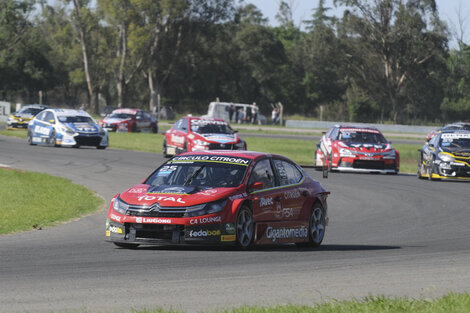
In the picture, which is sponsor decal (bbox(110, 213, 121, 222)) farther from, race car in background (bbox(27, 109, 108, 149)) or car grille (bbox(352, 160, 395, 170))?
race car in background (bbox(27, 109, 108, 149))

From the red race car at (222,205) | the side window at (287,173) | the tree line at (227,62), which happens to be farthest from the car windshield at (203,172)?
the tree line at (227,62)

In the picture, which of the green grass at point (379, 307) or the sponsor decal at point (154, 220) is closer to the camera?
the green grass at point (379, 307)

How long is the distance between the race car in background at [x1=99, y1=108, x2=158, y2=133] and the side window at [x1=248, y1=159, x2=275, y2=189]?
35763 millimetres

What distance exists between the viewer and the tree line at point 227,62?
255 feet

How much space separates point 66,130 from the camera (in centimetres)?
3309

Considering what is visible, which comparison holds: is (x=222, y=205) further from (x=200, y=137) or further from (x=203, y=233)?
(x=200, y=137)

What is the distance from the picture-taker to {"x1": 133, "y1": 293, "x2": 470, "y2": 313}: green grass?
22.8ft

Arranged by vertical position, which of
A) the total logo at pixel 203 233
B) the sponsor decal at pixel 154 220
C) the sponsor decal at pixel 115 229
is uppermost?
the sponsor decal at pixel 154 220

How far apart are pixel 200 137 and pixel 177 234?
18.4 m

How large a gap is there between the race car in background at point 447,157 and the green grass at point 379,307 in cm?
1793

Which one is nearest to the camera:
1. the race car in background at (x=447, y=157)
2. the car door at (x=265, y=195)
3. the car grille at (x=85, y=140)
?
the car door at (x=265, y=195)

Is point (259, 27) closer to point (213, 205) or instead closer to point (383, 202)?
point (383, 202)

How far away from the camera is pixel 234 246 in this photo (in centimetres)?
1119

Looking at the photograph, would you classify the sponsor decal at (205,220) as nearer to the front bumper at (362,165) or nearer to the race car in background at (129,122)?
the front bumper at (362,165)
